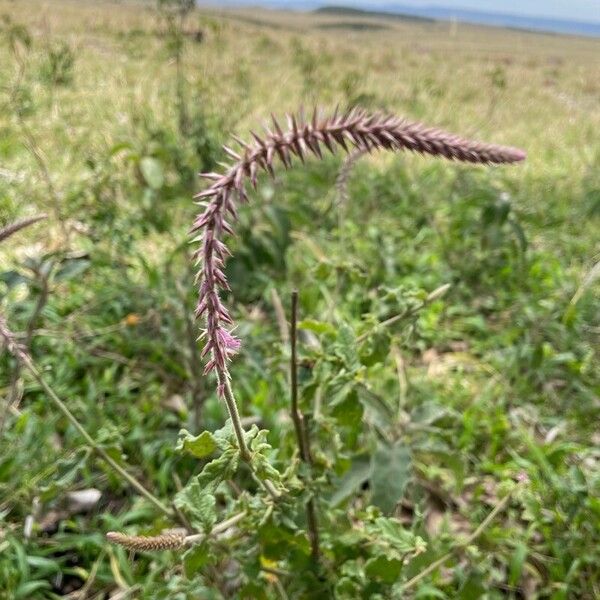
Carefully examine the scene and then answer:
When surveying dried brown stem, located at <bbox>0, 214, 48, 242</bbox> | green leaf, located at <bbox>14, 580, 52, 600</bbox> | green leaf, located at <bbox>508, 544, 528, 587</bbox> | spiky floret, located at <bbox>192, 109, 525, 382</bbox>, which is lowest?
green leaf, located at <bbox>14, 580, 52, 600</bbox>

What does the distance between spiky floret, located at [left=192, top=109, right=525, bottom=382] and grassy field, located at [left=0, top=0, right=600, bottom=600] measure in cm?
29

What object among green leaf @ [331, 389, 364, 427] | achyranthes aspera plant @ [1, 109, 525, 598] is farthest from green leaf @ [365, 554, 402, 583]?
green leaf @ [331, 389, 364, 427]

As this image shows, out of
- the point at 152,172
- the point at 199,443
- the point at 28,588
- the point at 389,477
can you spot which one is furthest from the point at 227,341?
the point at 152,172

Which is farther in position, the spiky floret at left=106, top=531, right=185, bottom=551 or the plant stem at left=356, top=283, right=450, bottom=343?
the plant stem at left=356, top=283, right=450, bottom=343

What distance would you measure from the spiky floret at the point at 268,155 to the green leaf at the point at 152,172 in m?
1.87

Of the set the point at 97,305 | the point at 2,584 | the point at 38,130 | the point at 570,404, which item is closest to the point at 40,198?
the point at 97,305

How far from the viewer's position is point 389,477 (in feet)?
4.42

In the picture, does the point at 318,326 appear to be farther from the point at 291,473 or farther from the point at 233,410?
the point at 233,410

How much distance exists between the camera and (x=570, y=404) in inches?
97.5

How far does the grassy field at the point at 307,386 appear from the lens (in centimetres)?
124

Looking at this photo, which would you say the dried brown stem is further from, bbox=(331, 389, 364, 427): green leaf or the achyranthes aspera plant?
bbox=(331, 389, 364, 427): green leaf

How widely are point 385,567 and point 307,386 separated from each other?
13.3 inches

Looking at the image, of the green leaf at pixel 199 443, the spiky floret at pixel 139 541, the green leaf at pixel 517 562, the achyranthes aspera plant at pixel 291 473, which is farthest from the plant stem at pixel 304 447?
the green leaf at pixel 517 562

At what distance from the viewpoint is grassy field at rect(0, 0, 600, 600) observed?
4.06 ft
